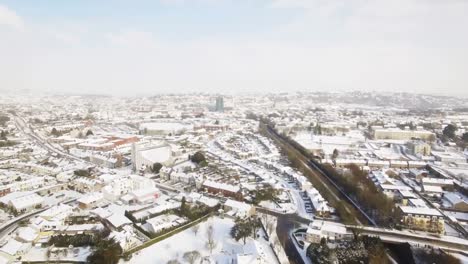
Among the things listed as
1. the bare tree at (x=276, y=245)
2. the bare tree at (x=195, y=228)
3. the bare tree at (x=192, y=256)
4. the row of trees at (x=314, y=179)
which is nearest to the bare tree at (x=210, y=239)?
the bare tree at (x=195, y=228)

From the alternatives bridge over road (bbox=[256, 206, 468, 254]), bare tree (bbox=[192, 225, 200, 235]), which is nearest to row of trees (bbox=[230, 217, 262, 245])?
bare tree (bbox=[192, 225, 200, 235])

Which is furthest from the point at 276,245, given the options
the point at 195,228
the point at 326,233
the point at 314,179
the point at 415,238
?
the point at 314,179

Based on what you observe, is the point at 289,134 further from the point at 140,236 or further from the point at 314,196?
the point at 140,236

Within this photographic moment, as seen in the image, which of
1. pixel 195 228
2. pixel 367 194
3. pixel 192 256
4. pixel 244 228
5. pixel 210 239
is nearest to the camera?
pixel 192 256

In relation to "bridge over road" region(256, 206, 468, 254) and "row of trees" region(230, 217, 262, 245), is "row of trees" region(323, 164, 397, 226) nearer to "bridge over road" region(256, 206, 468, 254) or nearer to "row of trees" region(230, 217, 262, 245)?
"bridge over road" region(256, 206, 468, 254)

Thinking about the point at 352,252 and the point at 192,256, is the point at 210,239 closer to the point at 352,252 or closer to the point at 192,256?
the point at 192,256

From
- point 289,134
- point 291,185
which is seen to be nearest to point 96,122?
point 289,134
